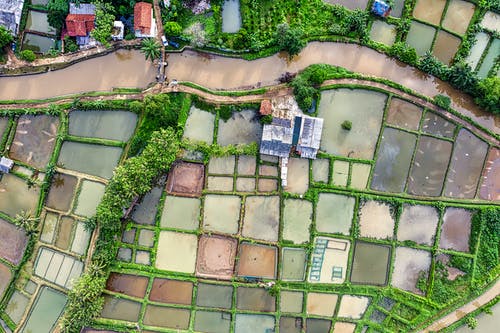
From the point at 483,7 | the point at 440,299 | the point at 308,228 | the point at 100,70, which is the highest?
the point at 483,7

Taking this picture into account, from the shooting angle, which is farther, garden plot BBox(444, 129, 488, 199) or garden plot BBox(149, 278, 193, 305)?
garden plot BBox(444, 129, 488, 199)

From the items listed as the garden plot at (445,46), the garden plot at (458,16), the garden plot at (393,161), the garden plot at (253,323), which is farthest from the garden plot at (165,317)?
the garden plot at (458,16)

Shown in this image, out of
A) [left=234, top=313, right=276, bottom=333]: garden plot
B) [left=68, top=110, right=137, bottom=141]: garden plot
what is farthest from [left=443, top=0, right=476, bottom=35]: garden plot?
[left=234, top=313, right=276, bottom=333]: garden plot

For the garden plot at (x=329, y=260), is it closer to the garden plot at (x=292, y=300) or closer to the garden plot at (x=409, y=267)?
the garden plot at (x=292, y=300)

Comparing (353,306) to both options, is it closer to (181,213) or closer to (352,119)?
(352,119)

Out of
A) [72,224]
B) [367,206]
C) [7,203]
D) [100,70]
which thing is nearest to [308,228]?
[367,206]

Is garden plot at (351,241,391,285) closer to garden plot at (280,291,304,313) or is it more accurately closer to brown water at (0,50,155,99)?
garden plot at (280,291,304,313)

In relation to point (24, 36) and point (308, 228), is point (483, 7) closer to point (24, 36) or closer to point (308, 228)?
point (308, 228)

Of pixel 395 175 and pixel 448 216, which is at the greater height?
pixel 395 175

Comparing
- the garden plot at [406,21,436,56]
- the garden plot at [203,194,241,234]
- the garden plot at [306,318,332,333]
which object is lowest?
the garden plot at [306,318,332,333]
